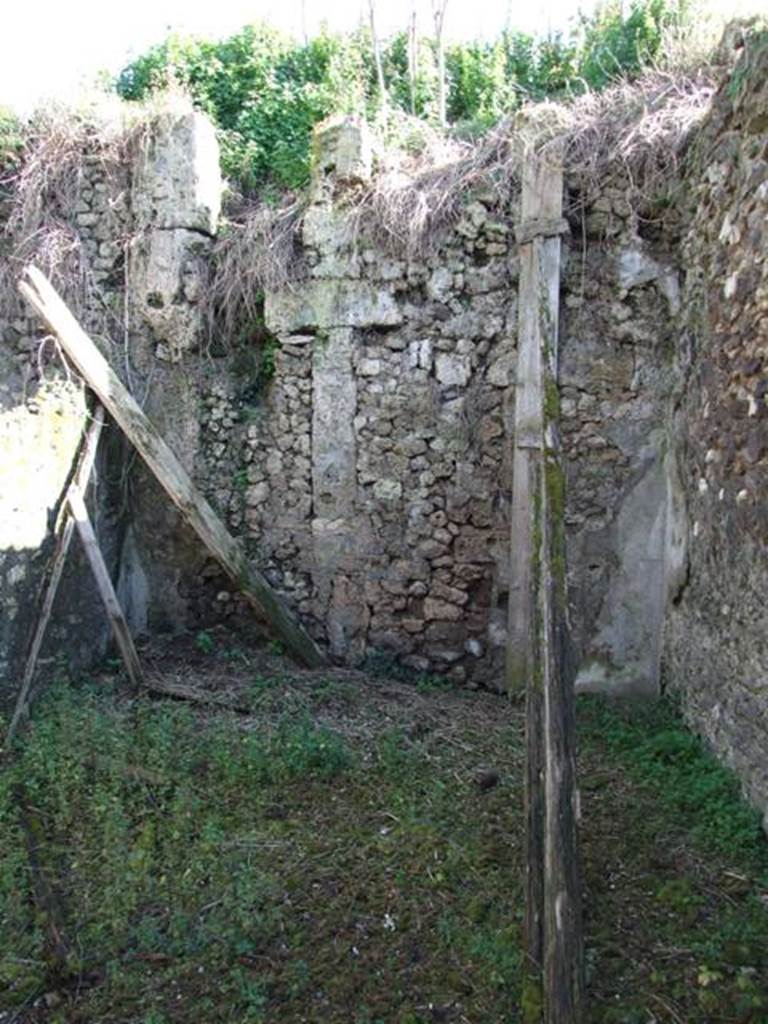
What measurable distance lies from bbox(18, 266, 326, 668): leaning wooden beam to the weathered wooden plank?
0.58m

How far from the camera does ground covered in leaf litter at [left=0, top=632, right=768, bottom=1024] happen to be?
2945mm

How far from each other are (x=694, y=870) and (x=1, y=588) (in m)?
4.05

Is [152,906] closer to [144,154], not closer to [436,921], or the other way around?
[436,921]

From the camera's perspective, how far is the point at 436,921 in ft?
10.7

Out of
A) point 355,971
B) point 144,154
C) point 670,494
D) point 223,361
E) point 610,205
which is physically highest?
point 144,154

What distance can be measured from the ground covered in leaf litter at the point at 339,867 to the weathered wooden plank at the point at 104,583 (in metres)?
0.25

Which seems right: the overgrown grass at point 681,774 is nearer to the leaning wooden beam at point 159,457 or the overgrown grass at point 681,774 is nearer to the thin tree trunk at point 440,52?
the leaning wooden beam at point 159,457

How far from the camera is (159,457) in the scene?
19.5ft

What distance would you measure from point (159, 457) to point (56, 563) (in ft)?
3.34

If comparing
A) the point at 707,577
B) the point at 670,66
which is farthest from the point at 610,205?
the point at 707,577

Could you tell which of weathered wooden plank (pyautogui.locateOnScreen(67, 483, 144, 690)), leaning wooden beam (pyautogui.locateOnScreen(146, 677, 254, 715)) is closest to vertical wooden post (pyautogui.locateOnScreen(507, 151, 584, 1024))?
leaning wooden beam (pyautogui.locateOnScreen(146, 677, 254, 715))

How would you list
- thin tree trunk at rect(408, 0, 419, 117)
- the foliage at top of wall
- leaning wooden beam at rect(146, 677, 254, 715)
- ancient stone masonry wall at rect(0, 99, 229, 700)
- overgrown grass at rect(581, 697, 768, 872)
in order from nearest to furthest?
overgrown grass at rect(581, 697, 768, 872) → leaning wooden beam at rect(146, 677, 254, 715) → ancient stone masonry wall at rect(0, 99, 229, 700) → the foliage at top of wall → thin tree trunk at rect(408, 0, 419, 117)

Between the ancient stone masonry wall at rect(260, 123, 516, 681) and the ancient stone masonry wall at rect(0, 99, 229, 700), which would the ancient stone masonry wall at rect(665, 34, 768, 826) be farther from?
the ancient stone masonry wall at rect(0, 99, 229, 700)

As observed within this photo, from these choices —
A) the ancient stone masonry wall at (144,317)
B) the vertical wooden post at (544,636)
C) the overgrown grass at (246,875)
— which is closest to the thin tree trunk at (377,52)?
the ancient stone masonry wall at (144,317)
